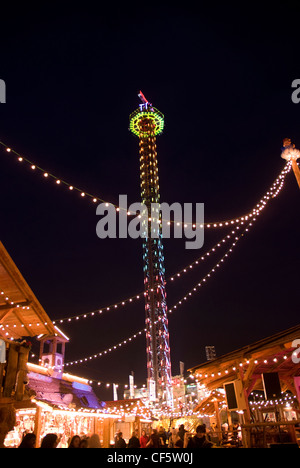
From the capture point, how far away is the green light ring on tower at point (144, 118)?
1510 inches

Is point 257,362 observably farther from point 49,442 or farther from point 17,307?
point 17,307

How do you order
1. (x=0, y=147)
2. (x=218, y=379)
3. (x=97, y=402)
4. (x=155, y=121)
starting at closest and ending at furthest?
1. (x=0, y=147)
2. (x=218, y=379)
3. (x=97, y=402)
4. (x=155, y=121)

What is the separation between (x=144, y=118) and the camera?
38.8 metres

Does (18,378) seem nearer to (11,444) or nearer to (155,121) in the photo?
(11,444)

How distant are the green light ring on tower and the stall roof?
32.8 meters

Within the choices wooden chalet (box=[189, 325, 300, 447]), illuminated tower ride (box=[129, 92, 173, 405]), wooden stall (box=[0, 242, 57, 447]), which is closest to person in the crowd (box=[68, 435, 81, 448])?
wooden stall (box=[0, 242, 57, 447])

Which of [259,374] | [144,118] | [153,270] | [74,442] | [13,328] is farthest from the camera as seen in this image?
[144,118]

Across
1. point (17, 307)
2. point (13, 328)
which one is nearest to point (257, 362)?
point (17, 307)

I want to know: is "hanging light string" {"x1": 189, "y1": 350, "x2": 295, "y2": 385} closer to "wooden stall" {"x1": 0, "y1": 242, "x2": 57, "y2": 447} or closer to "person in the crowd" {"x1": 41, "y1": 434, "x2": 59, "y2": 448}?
"wooden stall" {"x1": 0, "y1": 242, "x2": 57, "y2": 447}

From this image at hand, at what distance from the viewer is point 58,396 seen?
547 inches

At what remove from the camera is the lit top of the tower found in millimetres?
38375

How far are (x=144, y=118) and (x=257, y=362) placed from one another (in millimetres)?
35198
